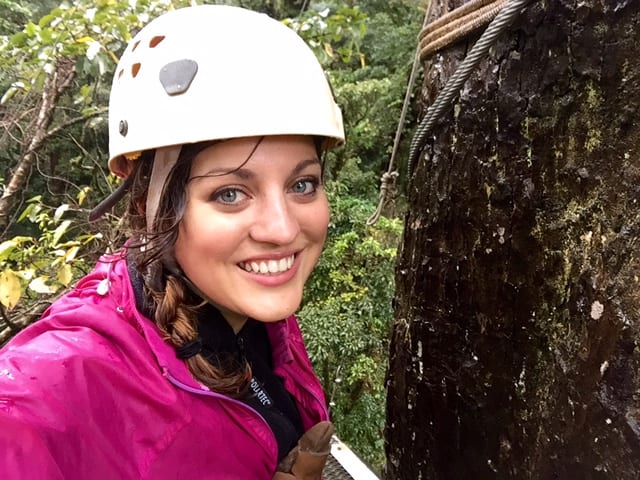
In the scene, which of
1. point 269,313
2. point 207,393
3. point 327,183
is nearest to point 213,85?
point 269,313

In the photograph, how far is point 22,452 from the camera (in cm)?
75

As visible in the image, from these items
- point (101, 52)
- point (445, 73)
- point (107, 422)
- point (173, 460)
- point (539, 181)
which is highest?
point (101, 52)

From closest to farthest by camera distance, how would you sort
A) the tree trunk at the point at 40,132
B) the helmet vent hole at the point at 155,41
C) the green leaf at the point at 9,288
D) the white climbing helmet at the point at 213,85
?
the white climbing helmet at the point at 213,85 → the helmet vent hole at the point at 155,41 → the green leaf at the point at 9,288 → the tree trunk at the point at 40,132

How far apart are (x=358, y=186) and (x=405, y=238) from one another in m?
4.48

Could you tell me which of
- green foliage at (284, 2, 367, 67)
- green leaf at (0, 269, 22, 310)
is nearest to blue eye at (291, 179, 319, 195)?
green leaf at (0, 269, 22, 310)

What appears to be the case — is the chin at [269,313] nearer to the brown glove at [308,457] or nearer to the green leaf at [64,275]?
the brown glove at [308,457]

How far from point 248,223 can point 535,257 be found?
0.56m

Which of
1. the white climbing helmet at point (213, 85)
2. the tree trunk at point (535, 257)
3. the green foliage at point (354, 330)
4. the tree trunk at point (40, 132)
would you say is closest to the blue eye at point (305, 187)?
the white climbing helmet at point (213, 85)

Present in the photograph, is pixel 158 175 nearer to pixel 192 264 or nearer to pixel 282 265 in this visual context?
pixel 192 264

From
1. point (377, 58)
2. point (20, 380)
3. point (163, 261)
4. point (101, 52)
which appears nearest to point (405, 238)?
point (163, 261)

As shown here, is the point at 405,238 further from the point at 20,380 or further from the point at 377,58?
the point at 377,58

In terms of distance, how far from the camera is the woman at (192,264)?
885mm

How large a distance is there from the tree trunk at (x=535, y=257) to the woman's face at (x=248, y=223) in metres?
0.37

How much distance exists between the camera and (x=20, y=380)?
811 mm
